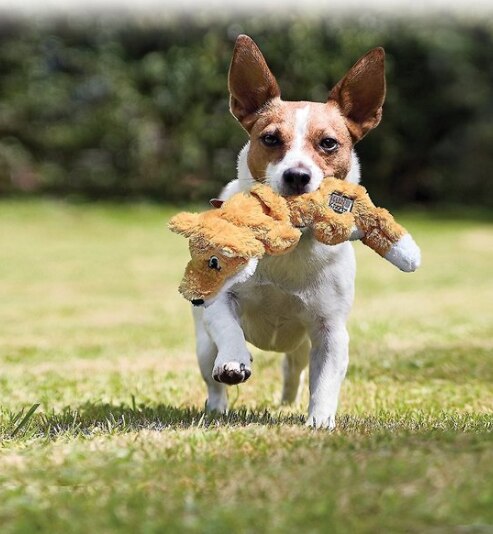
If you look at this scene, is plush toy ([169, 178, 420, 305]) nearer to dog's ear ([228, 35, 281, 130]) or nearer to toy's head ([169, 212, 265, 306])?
toy's head ([169, 212, 265, 306])

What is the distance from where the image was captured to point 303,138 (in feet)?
14.6

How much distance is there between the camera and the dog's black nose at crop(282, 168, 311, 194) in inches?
170

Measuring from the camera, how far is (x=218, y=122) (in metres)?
26.0

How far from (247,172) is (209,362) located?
1199mm

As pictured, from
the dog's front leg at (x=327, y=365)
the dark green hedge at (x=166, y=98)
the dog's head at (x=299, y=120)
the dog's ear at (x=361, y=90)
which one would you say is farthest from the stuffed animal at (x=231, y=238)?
the dark green hedge at (x=166, y=98)

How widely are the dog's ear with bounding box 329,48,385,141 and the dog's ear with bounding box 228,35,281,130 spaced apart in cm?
31

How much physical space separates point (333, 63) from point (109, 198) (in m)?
6.91

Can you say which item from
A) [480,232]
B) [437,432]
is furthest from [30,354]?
[480,232]

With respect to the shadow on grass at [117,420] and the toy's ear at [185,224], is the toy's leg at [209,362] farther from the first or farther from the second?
the toy's ear at [185,224]

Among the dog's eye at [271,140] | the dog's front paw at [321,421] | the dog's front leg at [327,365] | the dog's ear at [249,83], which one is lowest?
the dog's front paw at [321,421]

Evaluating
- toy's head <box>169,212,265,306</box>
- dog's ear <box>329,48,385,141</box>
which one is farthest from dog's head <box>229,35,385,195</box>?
toy's head <box>169,212,265,306</box>

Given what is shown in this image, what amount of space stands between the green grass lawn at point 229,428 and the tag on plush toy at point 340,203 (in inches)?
36.9

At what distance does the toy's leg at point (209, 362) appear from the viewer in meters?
5.32

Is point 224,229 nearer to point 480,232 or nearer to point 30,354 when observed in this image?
point 30,354
